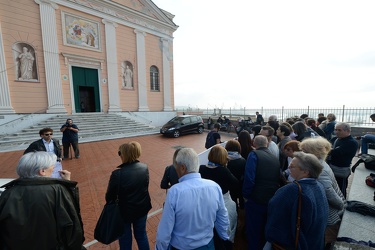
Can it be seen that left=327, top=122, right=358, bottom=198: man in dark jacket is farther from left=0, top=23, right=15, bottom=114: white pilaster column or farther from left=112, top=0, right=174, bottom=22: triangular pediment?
left=112, top=0, right=174, bottom=22: triangular pediment

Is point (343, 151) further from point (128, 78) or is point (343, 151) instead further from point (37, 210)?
point (128, 78)

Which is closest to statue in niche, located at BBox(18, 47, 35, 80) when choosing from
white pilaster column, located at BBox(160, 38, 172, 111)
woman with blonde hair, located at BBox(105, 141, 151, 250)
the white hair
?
white pilaster column, located at BBox(160, 38, 172, 111)

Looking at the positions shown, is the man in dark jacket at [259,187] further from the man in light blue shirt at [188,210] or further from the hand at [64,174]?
the hand at [64,174]

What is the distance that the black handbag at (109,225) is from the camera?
192 centimetres

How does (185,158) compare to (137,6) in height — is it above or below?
below

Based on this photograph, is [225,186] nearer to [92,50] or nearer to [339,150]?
[339,150]

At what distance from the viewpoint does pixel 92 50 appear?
13.8 meters

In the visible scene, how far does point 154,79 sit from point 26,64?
9.56m

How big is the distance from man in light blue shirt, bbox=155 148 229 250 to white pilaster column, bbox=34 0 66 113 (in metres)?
14.0

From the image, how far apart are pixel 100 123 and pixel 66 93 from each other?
334cm

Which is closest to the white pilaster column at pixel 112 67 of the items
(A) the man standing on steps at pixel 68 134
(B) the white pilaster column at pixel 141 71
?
(B) the white pilaster column at pixel 141 71

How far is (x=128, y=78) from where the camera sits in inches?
622

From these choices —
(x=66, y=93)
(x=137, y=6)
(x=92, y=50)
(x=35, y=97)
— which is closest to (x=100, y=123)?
(x=66, y=93)

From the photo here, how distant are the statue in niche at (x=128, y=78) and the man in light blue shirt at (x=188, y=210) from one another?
15.6 m
